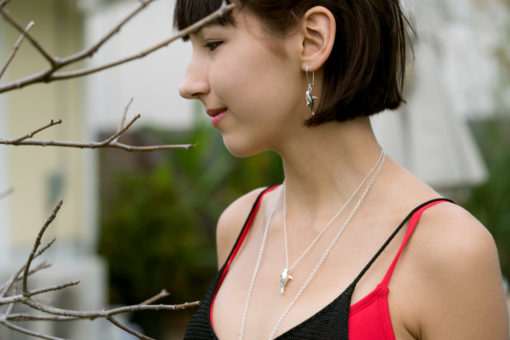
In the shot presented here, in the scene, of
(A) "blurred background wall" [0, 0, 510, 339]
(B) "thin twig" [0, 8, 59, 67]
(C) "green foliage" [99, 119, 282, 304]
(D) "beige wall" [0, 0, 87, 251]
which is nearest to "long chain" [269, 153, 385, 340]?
(B) "thin twig" [0, 8, 59, 67]

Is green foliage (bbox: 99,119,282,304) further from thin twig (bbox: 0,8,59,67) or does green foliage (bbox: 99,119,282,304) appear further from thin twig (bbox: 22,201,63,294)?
thin twig (bbox: 0,8,59,67)

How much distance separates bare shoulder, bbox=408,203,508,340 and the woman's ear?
1.32 feet

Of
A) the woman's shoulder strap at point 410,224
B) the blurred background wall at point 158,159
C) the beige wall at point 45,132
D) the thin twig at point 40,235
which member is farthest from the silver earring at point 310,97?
the beige wall at point 45,132

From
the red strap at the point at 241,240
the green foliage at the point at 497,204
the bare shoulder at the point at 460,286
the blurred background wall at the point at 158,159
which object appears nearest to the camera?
the bare shoulder at the point at 460,286

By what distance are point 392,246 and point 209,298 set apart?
Result: 1.56 feet

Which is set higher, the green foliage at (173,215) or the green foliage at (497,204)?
the green foliage at (497,204)

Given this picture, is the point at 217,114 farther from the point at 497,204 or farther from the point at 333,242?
the point at 497,204

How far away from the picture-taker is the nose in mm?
1395

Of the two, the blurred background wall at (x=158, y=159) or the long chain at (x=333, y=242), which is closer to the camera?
the long chain at (x=333, y=242)

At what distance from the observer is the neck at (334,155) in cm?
149

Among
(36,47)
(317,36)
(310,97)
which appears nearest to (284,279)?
(310,97)

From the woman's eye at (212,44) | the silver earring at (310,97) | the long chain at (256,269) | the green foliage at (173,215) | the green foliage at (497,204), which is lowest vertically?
the green foliage at (173,215)

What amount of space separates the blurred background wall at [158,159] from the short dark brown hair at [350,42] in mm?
1363

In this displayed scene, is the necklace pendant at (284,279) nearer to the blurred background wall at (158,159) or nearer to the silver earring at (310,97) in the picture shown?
the silver earring at (310,97)
